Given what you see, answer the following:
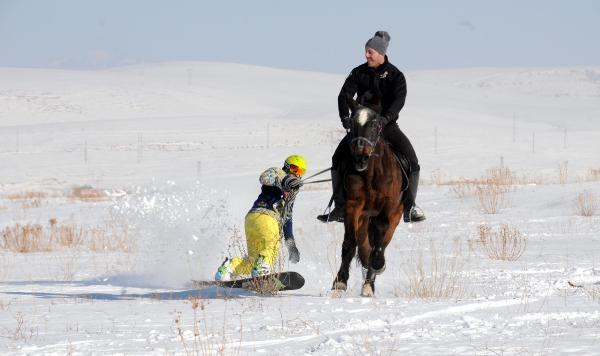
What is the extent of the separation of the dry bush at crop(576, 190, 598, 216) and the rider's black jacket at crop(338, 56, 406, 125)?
9253mm

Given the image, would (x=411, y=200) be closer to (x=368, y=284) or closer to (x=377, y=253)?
(x=377, y=253)

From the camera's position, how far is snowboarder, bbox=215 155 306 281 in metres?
10.1

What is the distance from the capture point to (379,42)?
9.80m

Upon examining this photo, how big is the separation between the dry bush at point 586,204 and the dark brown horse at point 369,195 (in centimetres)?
922

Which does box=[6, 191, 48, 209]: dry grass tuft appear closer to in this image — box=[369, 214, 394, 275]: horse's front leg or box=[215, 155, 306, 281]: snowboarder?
box=[215, 155, 306, 281]: snowboarder

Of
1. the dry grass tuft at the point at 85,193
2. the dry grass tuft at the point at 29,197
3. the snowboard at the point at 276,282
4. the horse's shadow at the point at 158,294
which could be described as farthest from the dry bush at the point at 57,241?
the dry grass tuft at the point at 85,193

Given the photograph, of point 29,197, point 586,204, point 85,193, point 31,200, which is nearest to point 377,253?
point 586,204

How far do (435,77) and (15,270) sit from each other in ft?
596

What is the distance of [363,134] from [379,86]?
0.94m

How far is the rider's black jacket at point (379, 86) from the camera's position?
31.9ft

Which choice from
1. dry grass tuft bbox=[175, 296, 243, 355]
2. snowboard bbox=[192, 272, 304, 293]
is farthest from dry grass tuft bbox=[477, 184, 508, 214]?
dry grass tuft bbox=[175, 296, 243, 355]

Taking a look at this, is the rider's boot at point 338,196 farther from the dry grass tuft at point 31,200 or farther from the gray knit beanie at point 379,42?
the dry grass tuft at point 31,200

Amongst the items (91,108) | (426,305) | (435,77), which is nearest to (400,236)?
(426,305)

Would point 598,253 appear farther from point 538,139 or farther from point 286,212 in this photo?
point 538,139
